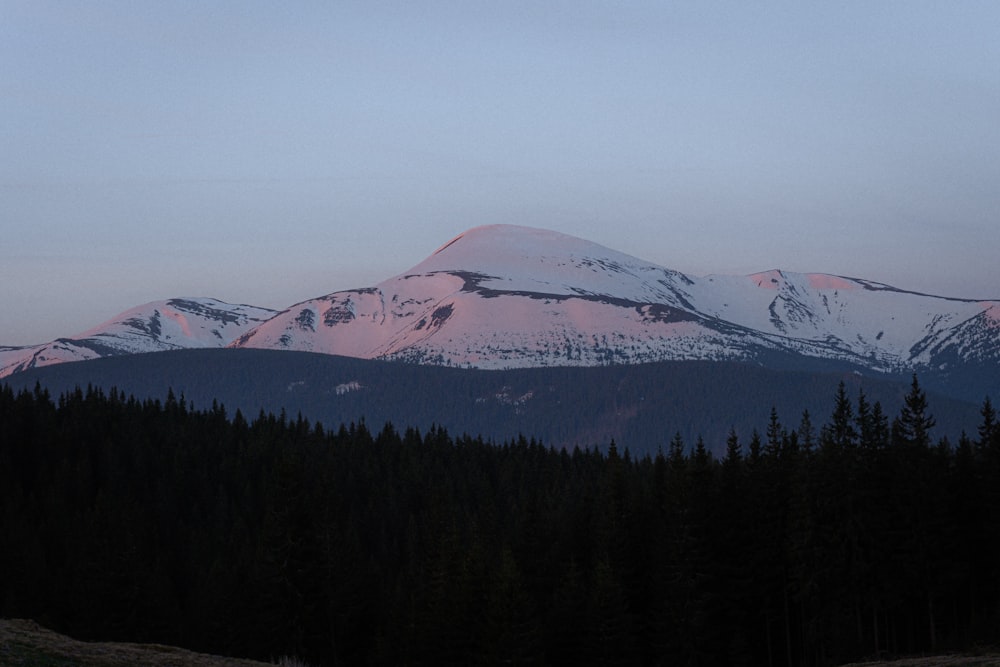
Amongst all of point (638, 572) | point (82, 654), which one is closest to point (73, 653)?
point (82, 654)

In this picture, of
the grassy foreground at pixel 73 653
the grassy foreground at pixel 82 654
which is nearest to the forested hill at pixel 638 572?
the grassy foreground at pixel 82 654

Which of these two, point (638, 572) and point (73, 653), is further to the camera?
point (638, 572)

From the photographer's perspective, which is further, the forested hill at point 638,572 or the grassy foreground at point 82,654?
the forested hill at point 638,572

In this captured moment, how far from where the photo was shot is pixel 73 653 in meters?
33.3

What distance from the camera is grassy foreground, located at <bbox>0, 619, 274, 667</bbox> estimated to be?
31672 mm

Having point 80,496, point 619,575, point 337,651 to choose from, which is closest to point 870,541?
point 619,575

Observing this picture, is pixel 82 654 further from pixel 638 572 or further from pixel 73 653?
pixel 638 572

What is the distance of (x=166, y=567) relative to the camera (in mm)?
108188

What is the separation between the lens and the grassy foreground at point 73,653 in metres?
31.7

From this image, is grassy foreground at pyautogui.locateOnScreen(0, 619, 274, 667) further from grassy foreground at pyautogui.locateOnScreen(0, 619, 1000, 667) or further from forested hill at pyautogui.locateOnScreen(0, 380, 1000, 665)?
forested hill at pyautogui.locateOnScreen(0, 380, 1000, 665)

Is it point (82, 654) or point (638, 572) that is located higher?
point (82, 654)

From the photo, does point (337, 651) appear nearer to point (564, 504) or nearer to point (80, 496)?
point (564, 504)

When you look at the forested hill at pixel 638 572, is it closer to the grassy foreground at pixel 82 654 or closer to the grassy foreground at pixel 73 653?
the grassy foreground at pixel 82 654

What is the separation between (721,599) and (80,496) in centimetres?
7791
